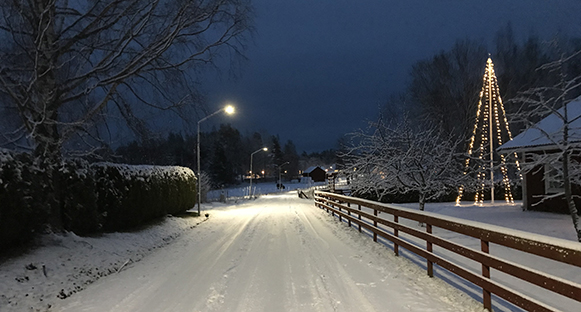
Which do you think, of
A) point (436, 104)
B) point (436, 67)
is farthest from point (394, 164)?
point (436, 67)

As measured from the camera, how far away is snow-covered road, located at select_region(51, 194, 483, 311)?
4.68 m

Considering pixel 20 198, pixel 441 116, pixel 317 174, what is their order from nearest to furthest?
1. pixel 20 198
2. pixel 441 116
3. pixel 317 174

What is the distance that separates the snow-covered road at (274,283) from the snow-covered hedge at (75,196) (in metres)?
2.21

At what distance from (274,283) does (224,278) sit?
91 cm

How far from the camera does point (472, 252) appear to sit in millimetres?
4527

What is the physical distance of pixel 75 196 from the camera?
9219mm

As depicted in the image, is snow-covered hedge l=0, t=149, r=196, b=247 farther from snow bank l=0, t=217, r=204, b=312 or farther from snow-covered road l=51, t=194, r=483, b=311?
snow-covered road l=51, t=194, r=483, b=311

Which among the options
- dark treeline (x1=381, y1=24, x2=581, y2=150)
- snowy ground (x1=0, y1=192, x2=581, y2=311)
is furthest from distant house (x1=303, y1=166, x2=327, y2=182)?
snowy ground (x1=0, y1=192, x2=581, y2=311)

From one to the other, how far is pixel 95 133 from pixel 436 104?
29.6 metres

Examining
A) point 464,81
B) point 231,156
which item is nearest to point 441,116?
point 464,81

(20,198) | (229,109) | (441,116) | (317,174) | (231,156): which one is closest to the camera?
(20,198)

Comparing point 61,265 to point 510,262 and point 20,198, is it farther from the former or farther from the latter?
point 510,262

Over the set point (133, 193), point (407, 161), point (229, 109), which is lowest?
point (133, 193)

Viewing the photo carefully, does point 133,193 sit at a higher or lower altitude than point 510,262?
higher
